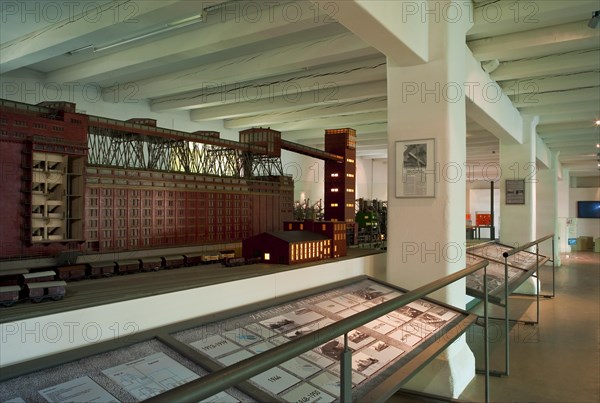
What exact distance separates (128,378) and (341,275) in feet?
8.98

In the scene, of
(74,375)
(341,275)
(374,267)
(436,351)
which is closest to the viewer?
(74,375)

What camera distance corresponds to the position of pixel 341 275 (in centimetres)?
450

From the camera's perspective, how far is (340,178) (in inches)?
251

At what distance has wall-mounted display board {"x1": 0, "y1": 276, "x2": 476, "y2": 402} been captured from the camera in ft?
6.36

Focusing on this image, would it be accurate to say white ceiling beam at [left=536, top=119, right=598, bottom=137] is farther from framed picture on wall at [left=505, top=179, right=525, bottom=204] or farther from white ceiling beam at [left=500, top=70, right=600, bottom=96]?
white ceiling beam at [left=500, top=70, right=600, bottom=96]

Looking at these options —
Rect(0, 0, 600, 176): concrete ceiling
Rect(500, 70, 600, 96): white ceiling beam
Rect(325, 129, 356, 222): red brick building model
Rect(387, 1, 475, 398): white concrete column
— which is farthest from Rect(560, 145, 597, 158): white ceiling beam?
Rect(387, 1, 475, 398): white concrete column

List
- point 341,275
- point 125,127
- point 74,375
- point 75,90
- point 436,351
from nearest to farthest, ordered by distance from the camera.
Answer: point 74,375, point 436,351, point 125,127, point 341,275, point 75,90

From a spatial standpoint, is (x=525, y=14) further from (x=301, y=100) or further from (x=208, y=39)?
(x=301, y=100)

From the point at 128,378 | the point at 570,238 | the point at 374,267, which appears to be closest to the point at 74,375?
the point at 128,378

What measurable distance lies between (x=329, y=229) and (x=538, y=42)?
144 inches

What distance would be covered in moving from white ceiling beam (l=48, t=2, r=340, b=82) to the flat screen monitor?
25.0 metres

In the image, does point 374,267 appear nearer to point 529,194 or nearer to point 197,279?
point 197,279

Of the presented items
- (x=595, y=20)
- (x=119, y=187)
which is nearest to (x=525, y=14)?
(x=595, y=20)

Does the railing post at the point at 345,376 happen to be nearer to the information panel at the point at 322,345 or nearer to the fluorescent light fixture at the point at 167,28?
the information panel at the point at 322,345
